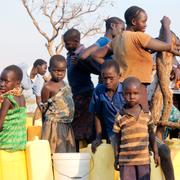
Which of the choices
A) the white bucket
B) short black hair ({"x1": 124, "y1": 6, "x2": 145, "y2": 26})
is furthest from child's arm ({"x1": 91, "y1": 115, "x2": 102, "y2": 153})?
short black hair ({"x1": 124, "y1": 6, "x2": 145, "y2": 26})

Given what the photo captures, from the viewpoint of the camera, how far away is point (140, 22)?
4.88m

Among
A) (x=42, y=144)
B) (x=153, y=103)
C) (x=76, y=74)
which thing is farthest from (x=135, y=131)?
(x=153, y=103)

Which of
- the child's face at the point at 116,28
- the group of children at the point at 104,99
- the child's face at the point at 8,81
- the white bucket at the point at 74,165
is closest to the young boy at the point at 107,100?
the group of children at the point at 104,99

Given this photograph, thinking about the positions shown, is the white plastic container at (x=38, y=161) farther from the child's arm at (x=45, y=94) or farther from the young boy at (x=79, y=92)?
the young boy at (x=79, y=92)

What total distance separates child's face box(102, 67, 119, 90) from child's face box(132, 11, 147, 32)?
56 cm

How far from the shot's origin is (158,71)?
5637 mm

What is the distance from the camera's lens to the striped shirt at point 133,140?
4.16 metres

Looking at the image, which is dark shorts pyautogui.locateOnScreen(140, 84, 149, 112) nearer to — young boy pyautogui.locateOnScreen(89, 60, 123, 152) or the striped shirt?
young boy pyautogui.locateOnScreen(89, 60, 123, 152)

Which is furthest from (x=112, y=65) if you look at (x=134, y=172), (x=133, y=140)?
(x=134, y=172)

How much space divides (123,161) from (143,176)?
21 cm

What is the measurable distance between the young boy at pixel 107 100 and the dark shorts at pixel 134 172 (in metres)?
0.43

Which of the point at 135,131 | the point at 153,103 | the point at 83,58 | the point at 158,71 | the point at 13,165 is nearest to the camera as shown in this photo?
the point at 135,131

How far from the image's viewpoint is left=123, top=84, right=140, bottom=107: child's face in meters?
4.22

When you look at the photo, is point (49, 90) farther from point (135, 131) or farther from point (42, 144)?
point (135, 131)
